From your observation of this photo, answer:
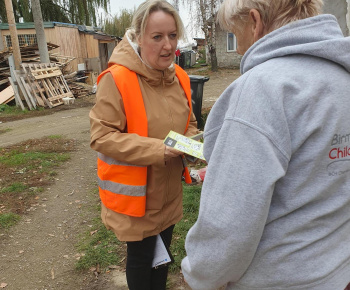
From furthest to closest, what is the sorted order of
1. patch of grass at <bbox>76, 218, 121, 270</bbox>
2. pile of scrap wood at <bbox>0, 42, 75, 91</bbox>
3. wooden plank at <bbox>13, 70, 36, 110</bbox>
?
pile of scrap wood at <bbox>0, 42, 75, 91</bbox>, wooden plank at <bbox>13, 70, 36, 110</bbox>, patch of grass at <bbox>76, 218, 121, 270</bbox>

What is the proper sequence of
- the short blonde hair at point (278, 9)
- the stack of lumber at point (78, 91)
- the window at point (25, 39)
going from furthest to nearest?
the window at point (25, 39) → the stack of lumber at point (78, 91) → the short blonde hair at point (278, 9)

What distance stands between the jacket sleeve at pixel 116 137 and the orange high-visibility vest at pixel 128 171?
0.04m

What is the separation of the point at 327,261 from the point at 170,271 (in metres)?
2.19

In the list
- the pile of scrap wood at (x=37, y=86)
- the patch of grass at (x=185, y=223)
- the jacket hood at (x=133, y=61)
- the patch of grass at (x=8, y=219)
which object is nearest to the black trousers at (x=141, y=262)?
the patch of grass at (x=185, y=223)

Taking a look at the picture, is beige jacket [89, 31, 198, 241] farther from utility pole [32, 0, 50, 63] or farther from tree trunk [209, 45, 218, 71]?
tree trunk [209, 45, 218, 71]

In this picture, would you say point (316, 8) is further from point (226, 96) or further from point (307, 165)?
point (307, 165)

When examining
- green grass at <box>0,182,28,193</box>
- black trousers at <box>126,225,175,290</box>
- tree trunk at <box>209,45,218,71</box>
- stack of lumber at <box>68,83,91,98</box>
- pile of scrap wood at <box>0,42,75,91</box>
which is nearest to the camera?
black trousers at <box>126,225,175,290</box>

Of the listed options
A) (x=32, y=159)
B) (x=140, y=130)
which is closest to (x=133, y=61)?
(x=140, y=130)

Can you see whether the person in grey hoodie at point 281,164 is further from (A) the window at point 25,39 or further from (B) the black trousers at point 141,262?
(A) the window at point 25,39

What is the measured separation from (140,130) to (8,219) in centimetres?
296

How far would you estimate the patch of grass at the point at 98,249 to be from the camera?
328cm

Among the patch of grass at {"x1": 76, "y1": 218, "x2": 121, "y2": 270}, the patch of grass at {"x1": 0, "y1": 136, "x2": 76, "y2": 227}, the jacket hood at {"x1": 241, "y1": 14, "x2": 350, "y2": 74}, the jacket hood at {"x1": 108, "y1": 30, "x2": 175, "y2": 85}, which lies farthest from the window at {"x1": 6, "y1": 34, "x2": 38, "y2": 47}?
the jacket hood at {"x1": 241, "y1": 14, "x2": 350, "y2": 74}

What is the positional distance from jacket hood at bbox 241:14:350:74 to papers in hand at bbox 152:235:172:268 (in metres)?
1.46

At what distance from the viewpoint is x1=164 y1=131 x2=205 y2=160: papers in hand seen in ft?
6.28
